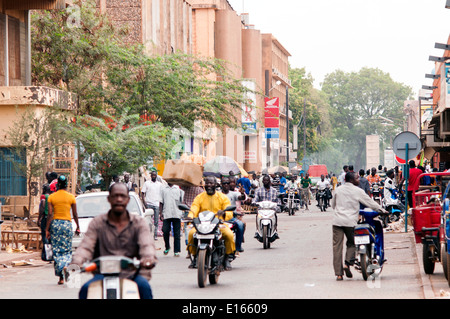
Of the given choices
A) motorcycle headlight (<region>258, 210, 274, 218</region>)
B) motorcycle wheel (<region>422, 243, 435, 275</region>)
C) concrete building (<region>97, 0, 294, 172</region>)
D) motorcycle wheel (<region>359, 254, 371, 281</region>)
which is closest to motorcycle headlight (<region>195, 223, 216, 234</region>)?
motorcycle wheel (<region>359, 254, 371, 281</region>)

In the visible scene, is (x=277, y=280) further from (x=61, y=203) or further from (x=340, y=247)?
(x=61, y=203)

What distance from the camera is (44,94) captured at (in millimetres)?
27562

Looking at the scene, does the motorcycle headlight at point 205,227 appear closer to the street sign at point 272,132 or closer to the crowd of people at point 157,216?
the crowd of people at point 157,216

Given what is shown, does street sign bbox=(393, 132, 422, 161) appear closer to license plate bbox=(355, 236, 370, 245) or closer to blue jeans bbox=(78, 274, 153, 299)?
license plate bbox=(355, 236, 370, 245)

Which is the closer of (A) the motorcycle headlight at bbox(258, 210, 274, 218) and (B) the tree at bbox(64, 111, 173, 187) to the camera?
(A) the motorcycle headlight at bbox(258, 210, 274, 218)

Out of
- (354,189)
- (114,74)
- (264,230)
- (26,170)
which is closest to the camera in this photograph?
(354,189)

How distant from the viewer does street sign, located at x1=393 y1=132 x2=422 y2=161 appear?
24.4m

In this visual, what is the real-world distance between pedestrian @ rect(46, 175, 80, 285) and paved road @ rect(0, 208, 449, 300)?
1.43ft

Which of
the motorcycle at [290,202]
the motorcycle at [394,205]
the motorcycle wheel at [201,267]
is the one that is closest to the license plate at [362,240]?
the motorcycle wheel at [201,267]

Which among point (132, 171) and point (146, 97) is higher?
point (146, 97)

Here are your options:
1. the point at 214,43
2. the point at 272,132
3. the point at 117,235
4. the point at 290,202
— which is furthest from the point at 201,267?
the point at 272,132
